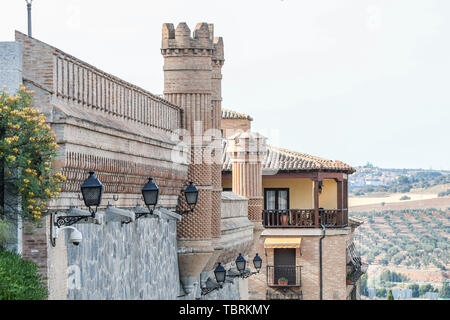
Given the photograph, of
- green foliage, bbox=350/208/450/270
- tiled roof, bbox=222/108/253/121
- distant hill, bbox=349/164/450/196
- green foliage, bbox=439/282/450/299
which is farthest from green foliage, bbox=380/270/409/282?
tiled roof, bbox=222/108/253/121

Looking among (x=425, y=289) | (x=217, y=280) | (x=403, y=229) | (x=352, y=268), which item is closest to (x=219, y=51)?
(x=217, y=280)

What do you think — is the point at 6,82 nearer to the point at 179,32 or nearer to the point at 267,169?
the point at 179,32

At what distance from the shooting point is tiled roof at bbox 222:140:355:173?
4706 cm

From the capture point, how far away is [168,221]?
2375 centimetres

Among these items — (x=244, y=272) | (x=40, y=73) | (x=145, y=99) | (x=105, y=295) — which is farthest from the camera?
(x=244, y=272)

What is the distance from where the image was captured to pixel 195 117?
2466 centimetres

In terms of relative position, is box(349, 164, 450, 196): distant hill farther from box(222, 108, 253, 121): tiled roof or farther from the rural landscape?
box(222, 108, 253, 121): tiled roof

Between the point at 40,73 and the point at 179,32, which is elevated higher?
the point at 179,32

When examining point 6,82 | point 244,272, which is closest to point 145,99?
A: point 6,82

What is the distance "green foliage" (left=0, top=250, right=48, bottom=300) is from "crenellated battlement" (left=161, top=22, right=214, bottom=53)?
901 centimetres

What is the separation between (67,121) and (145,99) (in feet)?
19.6

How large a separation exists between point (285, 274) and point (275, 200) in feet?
10.6

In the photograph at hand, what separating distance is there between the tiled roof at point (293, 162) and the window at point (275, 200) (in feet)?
4.23

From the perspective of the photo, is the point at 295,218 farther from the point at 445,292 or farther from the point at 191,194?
the point at 445,292
